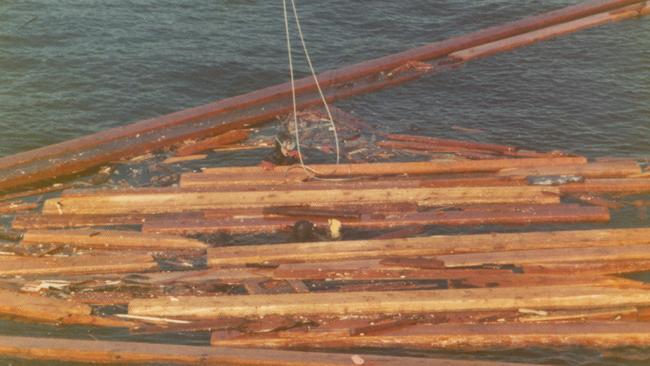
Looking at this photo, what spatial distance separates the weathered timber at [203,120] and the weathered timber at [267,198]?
1708 millimetres

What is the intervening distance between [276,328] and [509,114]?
8.44 meters

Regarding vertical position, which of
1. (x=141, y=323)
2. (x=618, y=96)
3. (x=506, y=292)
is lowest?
(x=141, y=323)

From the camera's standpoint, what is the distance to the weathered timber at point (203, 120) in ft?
49.2

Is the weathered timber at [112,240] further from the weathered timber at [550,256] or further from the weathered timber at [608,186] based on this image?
the weathered timber at [608,186]

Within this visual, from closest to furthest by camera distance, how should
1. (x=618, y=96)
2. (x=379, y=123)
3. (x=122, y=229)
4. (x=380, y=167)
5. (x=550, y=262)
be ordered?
1. (x=550, y=262)
2. (x=122, y=229)
3. (x=380, y=167)
4. (x=379, y=123)
5. (x=618, y=96)

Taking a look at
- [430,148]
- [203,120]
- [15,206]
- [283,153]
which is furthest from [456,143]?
[15,206]

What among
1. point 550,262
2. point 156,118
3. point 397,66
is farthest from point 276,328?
point 397,66

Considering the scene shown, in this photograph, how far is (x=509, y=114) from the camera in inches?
682

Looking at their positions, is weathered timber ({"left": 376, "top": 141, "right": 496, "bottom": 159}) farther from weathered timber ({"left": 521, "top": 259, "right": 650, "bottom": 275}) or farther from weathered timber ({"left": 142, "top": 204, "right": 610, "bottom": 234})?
weathered timber ({"left": 521, "top": 259, "right": 650, "bottom": 275})

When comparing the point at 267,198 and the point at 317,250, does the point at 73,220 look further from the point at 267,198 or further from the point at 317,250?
the point at 317,250

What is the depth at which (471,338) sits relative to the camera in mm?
10922

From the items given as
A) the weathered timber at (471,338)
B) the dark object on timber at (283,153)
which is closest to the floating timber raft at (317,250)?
the weathered timber at (471,338)

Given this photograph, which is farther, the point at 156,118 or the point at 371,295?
the point at 156,118

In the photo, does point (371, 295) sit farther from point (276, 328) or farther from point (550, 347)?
point (550, 347)
